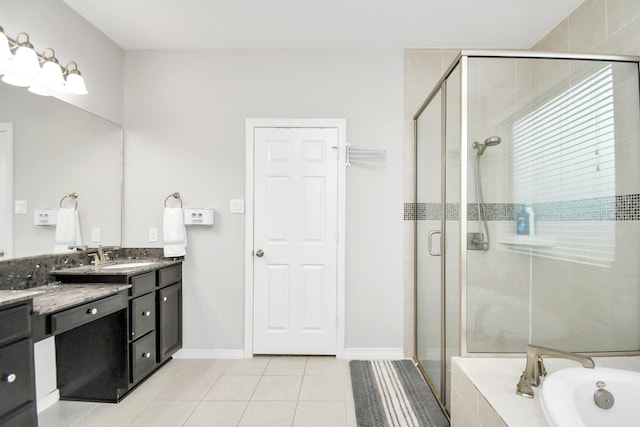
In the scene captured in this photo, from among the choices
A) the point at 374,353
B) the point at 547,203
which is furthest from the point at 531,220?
the point at 374,353

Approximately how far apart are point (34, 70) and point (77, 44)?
1.93 ft

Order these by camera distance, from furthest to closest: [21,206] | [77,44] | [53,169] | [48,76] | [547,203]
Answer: [77,44], [53,169], [48,76], [21,206], [547,203]

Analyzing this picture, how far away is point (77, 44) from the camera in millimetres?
2307

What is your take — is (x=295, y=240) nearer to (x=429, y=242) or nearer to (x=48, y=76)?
(x=429, y=242)

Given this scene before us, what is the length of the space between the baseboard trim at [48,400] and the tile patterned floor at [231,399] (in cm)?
3

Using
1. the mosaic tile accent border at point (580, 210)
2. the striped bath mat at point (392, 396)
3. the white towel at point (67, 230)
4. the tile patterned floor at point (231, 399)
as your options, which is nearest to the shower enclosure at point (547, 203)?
the mosaic tile accent border at point (580, 210)

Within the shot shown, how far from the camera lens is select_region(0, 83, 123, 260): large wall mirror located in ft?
5.90

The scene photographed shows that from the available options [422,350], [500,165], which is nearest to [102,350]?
[422,350]

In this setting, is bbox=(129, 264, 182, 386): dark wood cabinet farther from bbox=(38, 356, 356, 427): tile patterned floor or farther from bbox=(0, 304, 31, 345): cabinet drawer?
bbox=(0, 304, 31, 345): cabinet drawer

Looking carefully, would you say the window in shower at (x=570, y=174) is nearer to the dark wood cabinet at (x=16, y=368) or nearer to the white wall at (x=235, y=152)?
the white wall at (x=235, y=152)

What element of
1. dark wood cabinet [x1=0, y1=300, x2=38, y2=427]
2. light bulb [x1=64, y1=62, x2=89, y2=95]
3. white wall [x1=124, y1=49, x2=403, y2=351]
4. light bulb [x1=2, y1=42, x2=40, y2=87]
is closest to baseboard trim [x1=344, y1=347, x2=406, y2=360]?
white wall [x1=124, y1=49, x2=403, y2=351]

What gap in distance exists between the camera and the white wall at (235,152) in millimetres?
2734

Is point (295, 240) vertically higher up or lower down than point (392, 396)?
higher up

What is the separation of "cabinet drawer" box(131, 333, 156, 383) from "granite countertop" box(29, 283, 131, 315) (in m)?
0.44
